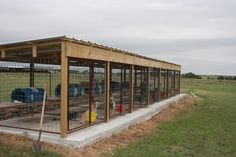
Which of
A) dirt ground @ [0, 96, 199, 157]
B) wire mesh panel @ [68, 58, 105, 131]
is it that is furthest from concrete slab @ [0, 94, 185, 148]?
wire mesh panel @ [68, 58, 105, 131]

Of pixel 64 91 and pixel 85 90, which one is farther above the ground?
pixel 64 91

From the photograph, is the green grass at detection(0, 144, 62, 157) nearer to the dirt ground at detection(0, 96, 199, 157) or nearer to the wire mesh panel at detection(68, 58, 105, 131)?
the dirt ground at detection(0, 96, 199, 157)

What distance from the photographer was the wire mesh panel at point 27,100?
412 inches

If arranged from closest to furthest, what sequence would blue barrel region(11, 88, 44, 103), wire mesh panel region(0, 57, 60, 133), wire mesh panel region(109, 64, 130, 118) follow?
wire mesh panel region(0, 57, 60, 133) < blue barrel region(11, 88, 44, 103) < wire mesh panel region(109, 64, 130, 118)

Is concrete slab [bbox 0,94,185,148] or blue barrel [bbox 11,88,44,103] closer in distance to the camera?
concrete slab [bbox 0,94,185,148]

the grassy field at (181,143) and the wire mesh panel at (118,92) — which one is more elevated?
the wire mesh panel at (118,92)

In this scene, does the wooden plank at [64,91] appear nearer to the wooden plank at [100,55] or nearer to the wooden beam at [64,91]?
the wooden beam at [64,91]

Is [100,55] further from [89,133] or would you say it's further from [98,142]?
[98,142]

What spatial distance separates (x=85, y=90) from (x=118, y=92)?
9.20 feet

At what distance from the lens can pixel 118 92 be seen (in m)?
14.8

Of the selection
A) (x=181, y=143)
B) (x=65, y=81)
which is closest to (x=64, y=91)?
(x=65, y=81)

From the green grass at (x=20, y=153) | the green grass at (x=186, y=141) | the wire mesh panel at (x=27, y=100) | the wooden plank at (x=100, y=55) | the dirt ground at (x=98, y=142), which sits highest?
the wooden plank at (x=100, y=55)

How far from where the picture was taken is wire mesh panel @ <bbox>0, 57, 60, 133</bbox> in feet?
34.4

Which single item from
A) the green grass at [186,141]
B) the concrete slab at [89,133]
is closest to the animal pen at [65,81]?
the concrete slab at [89,133]
